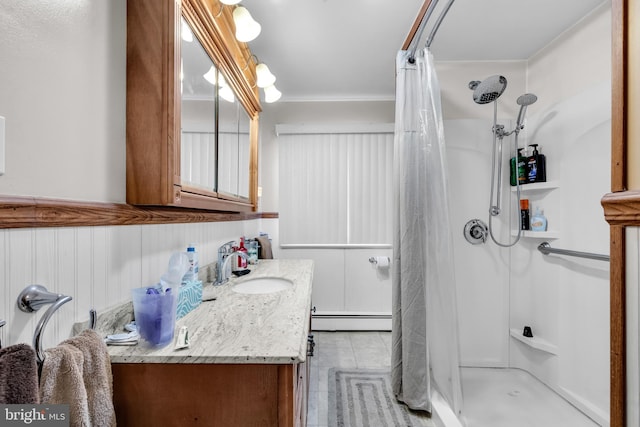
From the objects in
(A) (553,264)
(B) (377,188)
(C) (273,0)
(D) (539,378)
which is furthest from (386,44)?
(D) (539,378)

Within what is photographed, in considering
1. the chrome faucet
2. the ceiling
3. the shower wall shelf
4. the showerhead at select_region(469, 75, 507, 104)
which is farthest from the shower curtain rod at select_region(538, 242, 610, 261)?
the chrome faucet

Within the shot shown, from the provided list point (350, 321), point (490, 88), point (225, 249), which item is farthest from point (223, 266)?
point (490, 88)

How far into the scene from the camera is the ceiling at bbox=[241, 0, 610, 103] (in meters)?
1.56

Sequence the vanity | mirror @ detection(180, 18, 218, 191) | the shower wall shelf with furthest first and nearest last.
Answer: the shower wall shelf < mirror @ detection(180, 18, 218, 191) < the vanity

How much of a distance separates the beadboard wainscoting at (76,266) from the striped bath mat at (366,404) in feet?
4.34

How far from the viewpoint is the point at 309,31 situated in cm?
177

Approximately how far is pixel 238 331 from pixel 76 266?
0.46 meters

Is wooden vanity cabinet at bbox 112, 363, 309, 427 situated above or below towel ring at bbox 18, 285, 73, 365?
below

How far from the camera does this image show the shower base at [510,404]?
1.54 metres

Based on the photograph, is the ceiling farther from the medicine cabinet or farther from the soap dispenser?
the soap dispenser

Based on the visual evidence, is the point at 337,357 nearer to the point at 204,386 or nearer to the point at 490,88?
the point at 204,386

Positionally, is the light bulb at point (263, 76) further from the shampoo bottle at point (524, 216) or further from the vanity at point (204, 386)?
the shampoo bottle at point (524, 216)

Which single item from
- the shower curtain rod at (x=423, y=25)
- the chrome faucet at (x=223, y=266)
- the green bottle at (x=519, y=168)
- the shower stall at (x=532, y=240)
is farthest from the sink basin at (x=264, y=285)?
the green bottle at (x=519, y=168)

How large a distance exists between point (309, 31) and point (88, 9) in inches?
52.5
